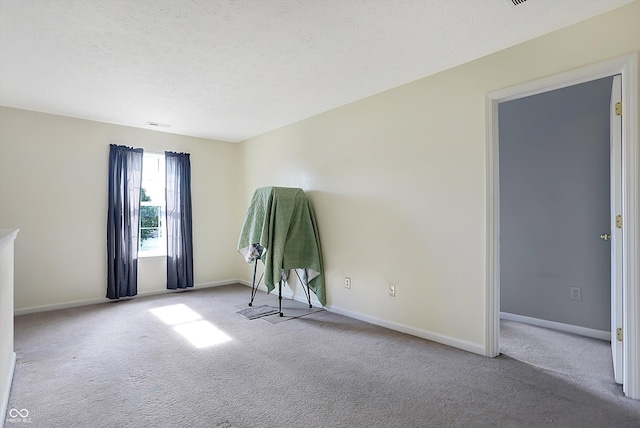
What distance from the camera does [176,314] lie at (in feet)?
12.4

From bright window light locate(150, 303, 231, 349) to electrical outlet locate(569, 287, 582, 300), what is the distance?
3223 millimetres

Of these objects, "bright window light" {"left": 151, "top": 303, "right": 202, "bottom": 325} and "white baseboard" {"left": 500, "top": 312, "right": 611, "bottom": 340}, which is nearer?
"white baseboard" {"left": 500, "top": 312, "right": 611, "bottom": 340}

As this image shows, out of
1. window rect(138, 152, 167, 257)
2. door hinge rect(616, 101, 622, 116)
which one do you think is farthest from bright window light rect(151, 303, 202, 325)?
door hinge rect(616, 101, 622, 116)

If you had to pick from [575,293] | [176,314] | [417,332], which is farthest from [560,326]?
[176,314]

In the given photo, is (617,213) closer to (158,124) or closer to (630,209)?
(630,209)

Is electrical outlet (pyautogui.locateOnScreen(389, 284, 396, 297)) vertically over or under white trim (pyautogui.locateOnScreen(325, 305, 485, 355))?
over

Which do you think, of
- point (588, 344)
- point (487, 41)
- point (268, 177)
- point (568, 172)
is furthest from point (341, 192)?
point (588, 344)

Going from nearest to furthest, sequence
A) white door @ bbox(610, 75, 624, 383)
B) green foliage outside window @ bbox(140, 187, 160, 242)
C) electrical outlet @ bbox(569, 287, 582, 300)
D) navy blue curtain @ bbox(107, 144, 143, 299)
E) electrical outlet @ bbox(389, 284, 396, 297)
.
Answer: white door @ bbox(610, 75, 624, 383)
electrical outlet @ bbox(569, 287, 582, 300)
electrical outlet @ bbox(389, 284, 396, 297)
navy blue curtain @ bbox(107, 144, 143, 299)
green foliage outside window @ bbox(140, 187, 160, 242)

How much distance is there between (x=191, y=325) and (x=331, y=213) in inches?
75.7

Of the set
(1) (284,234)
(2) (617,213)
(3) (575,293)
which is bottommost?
(3) (575,293)

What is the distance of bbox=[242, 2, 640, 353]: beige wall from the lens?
2377mm

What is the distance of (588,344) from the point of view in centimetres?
281

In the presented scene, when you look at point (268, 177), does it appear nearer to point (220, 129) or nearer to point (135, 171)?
point (220, 129)

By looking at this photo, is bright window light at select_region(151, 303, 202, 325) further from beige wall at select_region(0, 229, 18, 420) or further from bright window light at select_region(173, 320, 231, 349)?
beige wall at select_region(0, 229, 18, 420)
